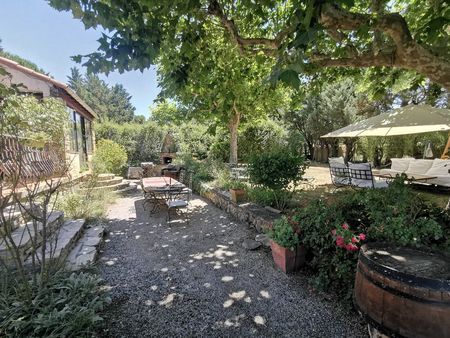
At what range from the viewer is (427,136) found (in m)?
12.6

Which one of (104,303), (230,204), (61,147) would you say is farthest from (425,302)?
(61,147)

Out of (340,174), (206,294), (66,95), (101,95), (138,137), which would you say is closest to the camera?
(206,294)

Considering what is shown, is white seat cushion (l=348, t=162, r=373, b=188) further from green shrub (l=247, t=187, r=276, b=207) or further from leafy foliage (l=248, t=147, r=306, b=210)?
green shrub (l=247, t=187, r=276, b=207)

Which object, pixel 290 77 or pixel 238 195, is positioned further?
pixel 238 195

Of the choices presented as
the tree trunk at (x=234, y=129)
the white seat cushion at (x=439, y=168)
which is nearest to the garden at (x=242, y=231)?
the white seat cushion at (x=439, y=168)

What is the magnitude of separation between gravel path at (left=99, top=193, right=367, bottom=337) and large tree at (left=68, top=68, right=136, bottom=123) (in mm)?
40761

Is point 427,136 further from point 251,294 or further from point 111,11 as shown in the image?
point 111,11

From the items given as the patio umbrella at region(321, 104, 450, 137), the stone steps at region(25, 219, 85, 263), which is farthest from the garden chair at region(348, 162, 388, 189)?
the stone steps at region(25, 219, 85, 263)

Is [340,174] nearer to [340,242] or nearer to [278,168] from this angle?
[278,168]

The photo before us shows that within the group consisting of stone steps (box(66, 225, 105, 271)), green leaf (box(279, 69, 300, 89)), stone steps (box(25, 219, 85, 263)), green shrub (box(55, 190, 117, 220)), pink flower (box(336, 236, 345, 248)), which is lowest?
stone steps (box(66, 225, 105, 271))

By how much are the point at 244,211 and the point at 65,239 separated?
3499 millimetres

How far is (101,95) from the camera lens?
42312mm

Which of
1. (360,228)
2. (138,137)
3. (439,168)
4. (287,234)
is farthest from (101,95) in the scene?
(360,228)

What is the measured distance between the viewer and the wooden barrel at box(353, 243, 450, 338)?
1552 mm
